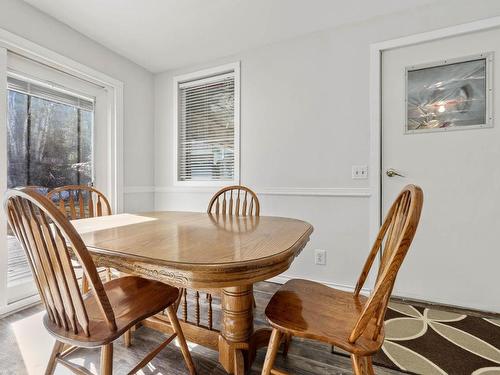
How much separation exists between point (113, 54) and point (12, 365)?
2677 mm

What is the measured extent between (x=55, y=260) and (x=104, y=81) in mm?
2322

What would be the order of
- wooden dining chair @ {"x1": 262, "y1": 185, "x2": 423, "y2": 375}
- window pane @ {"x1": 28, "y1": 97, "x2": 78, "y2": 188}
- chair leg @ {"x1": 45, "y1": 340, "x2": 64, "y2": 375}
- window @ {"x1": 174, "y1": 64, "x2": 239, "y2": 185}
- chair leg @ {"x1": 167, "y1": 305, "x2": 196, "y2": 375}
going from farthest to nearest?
window @ {"x1": 174, "y1": 64, "x2": 239, "y2": 185} < window pane @ {"x1": 28, "y1": 97, "x2": 78, "y2": 188} < chair leg @ {"x1": 167, "y1": 305, "x2": 196, "y2": 375} < chair leg @ {"x1": 45, "y1": 340, "x2": 64, "y2": 375} < wooden dining chair @ {"x1": 262, "y1": 185, "x2": 423, "y2": 375}

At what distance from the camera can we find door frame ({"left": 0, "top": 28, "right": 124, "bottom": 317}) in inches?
71.3

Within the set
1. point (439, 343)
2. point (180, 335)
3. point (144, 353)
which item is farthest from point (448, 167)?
point (144, 353)

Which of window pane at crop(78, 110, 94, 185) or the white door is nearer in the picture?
the white door

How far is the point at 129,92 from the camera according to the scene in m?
2.86

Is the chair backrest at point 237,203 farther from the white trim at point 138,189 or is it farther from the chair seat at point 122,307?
the white trim at point 138,189

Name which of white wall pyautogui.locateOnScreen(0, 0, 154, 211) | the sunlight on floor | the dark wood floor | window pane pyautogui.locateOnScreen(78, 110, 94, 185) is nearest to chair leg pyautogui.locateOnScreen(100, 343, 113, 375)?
the dark wood floor

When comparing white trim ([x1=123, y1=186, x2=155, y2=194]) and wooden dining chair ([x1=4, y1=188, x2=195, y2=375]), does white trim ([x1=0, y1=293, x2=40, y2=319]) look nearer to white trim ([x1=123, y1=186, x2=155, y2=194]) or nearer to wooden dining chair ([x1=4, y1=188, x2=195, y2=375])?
white trim ([x1=123, y1=186, x2=155, y2=194])

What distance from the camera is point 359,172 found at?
219cm

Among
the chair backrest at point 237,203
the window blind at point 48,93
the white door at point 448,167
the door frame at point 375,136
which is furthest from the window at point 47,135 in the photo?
the white door at point 448,167

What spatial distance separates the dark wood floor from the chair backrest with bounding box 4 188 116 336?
64 centimetres

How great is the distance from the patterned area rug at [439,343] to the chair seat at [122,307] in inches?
46.5

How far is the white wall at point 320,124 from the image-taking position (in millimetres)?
2174
